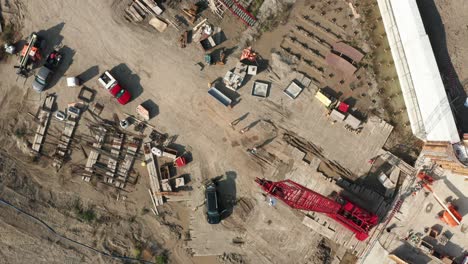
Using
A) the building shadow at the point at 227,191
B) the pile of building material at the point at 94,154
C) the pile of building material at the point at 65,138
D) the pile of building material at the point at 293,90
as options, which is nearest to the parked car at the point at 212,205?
the building shadow at the point at 227,191

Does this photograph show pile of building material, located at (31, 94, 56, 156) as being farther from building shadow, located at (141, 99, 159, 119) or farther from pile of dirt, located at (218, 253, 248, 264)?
pile of dirt, located at (218, 253, 248, 264)

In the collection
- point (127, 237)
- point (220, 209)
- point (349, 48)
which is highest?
point (349, 48)

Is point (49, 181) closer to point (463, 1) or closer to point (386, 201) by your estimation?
point (386, 201)

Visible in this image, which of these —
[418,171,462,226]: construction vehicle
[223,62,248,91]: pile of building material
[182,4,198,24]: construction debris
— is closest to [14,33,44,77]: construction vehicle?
[182,4,198,24]: construction debris

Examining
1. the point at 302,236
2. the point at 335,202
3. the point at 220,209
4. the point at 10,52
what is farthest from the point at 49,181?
the point at 335,202

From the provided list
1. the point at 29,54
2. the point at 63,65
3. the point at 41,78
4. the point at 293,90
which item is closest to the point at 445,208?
the point at 293,90

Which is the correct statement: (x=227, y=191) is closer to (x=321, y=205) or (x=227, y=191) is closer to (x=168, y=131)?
(x=168, y=131)
